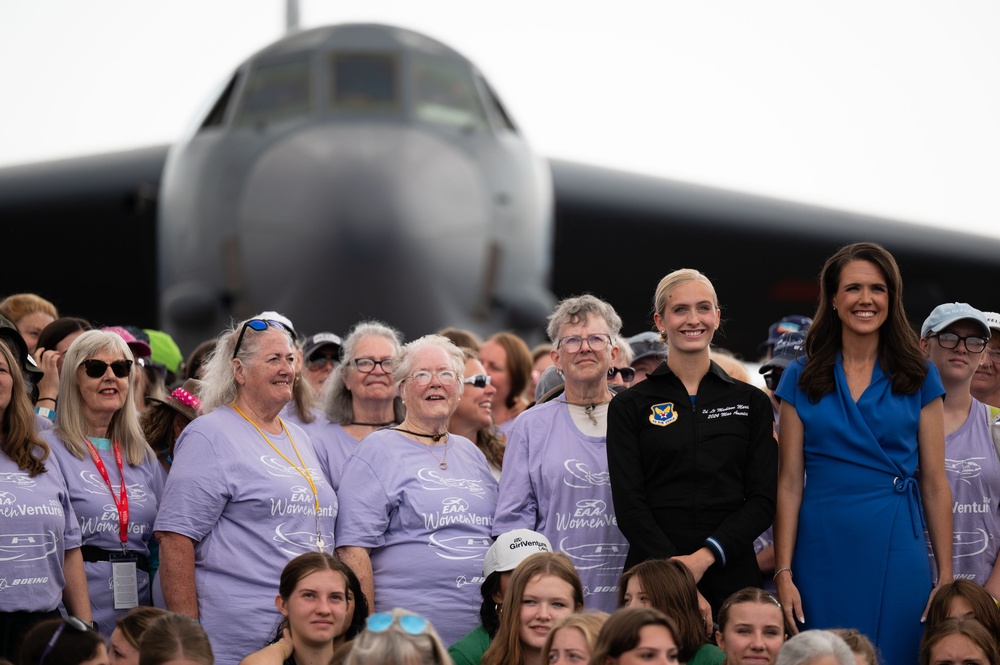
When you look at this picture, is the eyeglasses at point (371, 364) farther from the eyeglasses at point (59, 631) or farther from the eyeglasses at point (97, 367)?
the eyeglasses at point (59, 631)

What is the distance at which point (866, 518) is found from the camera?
508 cm

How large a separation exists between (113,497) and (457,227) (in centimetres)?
447

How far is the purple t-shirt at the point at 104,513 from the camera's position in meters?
5.22

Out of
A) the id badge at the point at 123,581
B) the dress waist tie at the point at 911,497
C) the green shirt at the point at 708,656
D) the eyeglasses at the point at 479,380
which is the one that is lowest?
the green shirt at the point at 708,656

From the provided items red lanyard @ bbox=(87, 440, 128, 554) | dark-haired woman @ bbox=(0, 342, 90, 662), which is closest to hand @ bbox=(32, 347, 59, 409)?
red lanyard @ bbox=(87, 440, 128, 554)

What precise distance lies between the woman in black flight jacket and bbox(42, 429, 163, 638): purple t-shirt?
1861 mm

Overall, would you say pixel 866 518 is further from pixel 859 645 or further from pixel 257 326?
pixel 257 326

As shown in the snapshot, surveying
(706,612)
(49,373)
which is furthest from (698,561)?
(49,373)

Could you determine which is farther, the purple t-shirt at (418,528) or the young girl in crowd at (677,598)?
the purple t-shirt at (418,528)

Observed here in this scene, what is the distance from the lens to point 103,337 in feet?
17.9

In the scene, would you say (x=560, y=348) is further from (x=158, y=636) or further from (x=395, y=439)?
(x=158, y=636)

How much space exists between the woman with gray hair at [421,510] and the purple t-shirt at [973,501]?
6.17 feet

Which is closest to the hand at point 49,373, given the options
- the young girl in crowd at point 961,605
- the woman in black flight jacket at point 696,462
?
the woman in black flight jacket at point 696,462

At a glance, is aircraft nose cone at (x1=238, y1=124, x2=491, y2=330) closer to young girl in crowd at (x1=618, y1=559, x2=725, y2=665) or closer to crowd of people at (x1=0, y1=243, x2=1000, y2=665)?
crowd of people at (x1=0, y1=243, x2=1000, y2=665)
